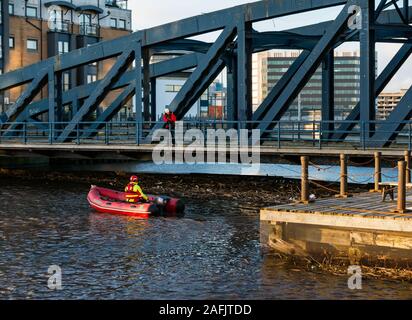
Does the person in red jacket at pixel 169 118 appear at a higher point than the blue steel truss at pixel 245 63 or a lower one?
lower

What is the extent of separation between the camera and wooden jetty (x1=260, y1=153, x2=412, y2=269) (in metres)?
17.1

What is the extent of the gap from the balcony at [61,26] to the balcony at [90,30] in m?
2.05

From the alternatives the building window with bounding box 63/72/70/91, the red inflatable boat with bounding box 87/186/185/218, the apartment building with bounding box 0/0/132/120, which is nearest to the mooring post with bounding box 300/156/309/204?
the red inflatable boat with bounding box 87/186/185/218

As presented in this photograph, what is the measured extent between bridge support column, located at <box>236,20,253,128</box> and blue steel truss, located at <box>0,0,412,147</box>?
1.7 inches

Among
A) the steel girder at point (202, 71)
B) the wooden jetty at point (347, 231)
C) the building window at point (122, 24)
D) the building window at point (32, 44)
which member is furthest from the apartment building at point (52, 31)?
the wooden jetty at point (347, 231)

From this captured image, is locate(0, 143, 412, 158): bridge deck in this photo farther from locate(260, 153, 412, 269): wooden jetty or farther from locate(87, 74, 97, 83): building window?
locate(87, 74, 97, 83): building window

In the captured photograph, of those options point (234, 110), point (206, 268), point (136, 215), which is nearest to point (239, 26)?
point (234, 110)

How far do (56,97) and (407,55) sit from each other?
59.1 ft

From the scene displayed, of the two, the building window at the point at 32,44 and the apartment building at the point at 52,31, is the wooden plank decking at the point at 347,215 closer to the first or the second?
the apartment building at the point at 52,31

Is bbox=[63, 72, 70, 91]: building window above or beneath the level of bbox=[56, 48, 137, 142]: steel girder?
above

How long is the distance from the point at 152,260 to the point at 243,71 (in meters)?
14.6

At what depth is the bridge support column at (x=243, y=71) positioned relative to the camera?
3297 cm
